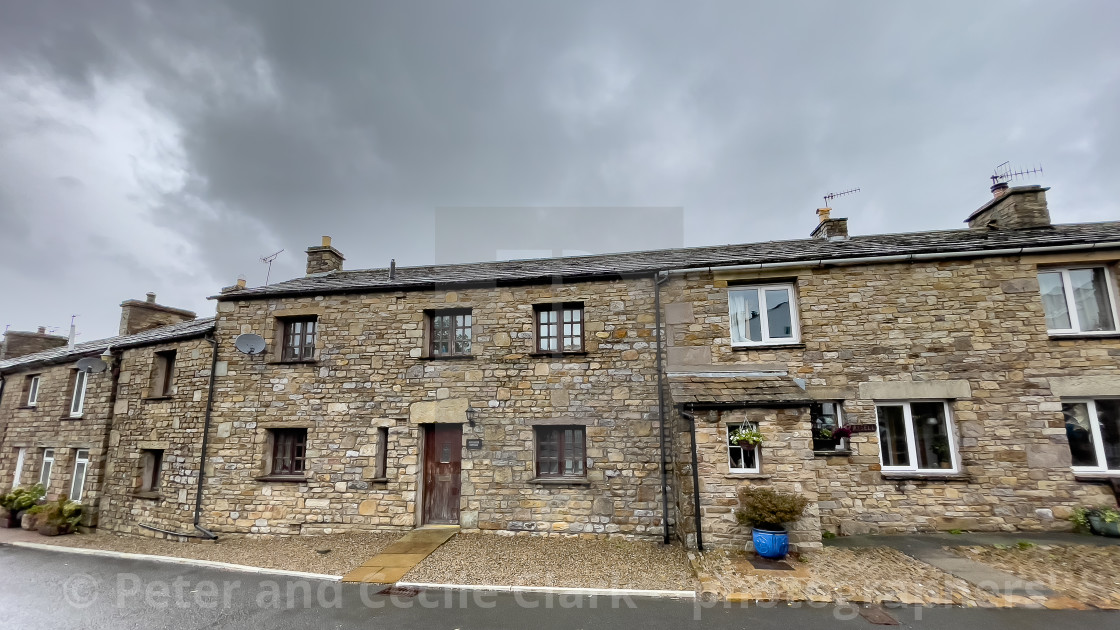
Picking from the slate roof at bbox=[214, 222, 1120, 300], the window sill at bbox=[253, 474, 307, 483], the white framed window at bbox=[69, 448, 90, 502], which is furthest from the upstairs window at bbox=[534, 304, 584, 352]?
the white framed window at bbox=[69, 448, 90, 502]

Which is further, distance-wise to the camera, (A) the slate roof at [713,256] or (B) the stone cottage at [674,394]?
(A) the slate roof at [713,256]

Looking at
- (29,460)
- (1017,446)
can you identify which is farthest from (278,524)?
(1017,446)

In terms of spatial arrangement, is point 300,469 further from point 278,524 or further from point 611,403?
point 611,403

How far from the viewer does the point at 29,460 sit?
14.0 m

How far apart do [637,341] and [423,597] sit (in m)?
5.56

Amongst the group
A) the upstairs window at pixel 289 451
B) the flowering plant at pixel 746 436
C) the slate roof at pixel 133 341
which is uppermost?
the slate roof at pixel 133 341

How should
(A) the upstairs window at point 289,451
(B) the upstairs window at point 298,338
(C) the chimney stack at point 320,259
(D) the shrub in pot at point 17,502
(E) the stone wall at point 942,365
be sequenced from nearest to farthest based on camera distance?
(E) the stone wall at point 942,365 < (A) the upstairs window at point 289,451 < (B) the upstairs window at point 298,338 < (D) the shrub in pot at point 17,502 < (C) the chimney stack at point 320,259

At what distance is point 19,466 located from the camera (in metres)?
14.3

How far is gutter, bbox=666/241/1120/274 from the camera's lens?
27.3 feet

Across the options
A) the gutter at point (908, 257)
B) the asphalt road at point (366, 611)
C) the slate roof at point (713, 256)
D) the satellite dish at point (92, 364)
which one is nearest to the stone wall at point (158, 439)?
the satellite dish at point (92, 364)

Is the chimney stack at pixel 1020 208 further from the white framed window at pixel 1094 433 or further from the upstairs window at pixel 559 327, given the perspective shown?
the upstairs window at pixel 559 327

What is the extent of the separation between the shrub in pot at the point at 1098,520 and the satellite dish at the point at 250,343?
1578cm

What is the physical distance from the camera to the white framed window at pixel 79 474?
1279 cm

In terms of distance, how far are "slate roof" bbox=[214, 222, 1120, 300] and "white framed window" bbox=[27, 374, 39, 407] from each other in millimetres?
9969
